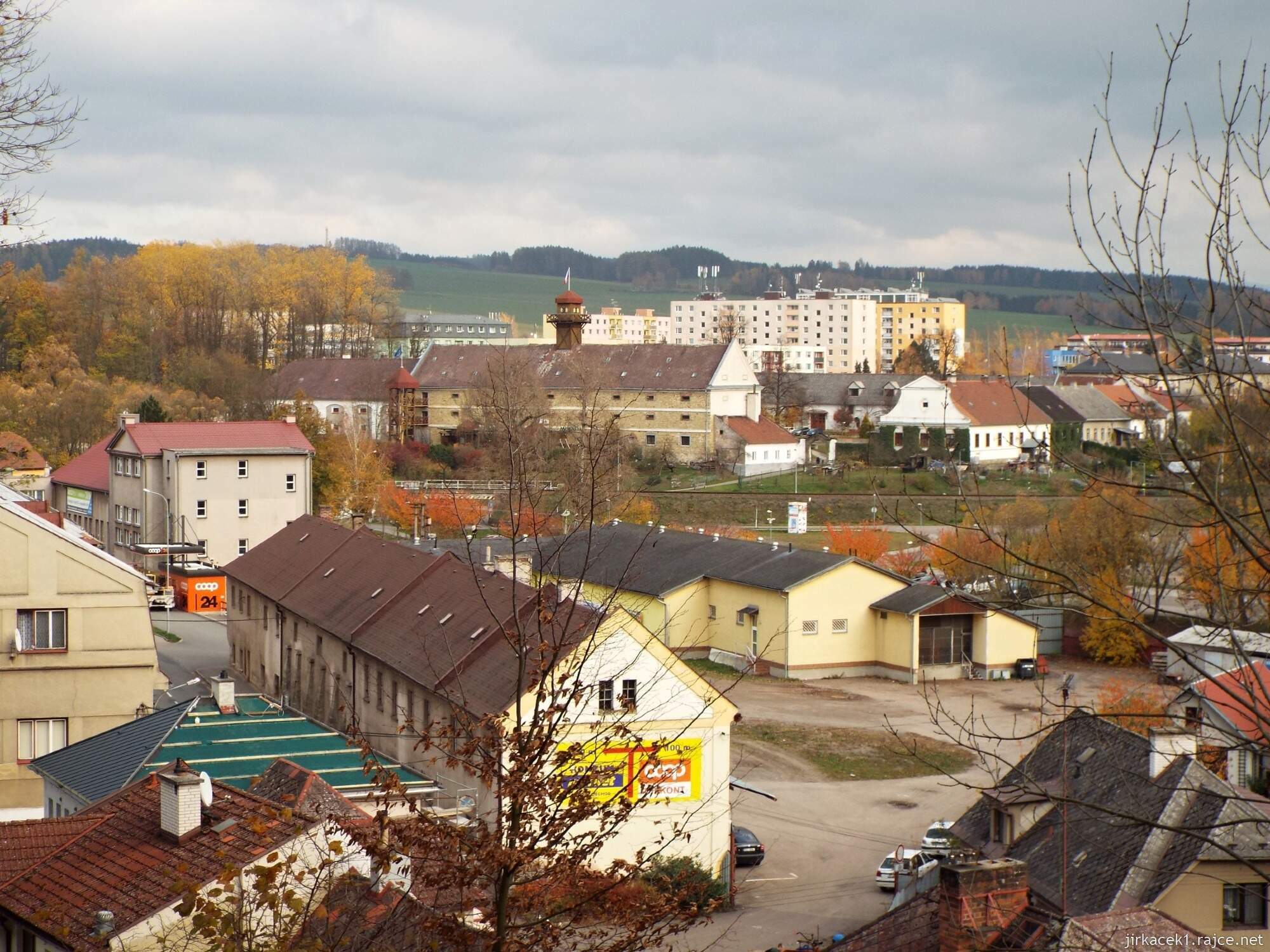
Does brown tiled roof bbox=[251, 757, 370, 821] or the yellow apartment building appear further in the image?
the yellow apartment building

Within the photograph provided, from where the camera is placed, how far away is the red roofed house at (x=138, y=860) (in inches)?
424

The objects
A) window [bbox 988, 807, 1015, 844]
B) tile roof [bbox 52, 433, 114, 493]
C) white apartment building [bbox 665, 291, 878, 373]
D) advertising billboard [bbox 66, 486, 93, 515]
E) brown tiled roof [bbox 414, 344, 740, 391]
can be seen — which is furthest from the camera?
white apartment building [bbox 665, 291, 878, 373]

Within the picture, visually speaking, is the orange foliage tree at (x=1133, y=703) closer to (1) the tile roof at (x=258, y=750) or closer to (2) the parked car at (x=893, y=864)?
(2) the parked car at (x=893, y=864)

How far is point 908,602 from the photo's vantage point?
37906 millimetres

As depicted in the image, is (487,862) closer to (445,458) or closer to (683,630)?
(683,630)

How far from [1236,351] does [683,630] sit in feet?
114

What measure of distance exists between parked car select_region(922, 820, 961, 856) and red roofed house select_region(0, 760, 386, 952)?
8.98 meters

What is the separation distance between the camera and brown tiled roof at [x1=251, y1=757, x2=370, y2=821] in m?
13.0

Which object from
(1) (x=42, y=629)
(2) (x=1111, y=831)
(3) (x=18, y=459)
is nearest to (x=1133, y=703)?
(2) (x=1111, y=831)

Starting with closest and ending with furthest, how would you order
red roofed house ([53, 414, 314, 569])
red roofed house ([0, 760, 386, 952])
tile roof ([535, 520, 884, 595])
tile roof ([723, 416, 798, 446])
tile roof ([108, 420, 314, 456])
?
red roofed house ([0, 760, 386, 952]) < tile roof ([535, 520, 884, 595]) < red roofed house ([53, 414, 314, 569]) < tile roof ([108, 420, 314, 456]) < tile roof ([723, 416, 798, 446])

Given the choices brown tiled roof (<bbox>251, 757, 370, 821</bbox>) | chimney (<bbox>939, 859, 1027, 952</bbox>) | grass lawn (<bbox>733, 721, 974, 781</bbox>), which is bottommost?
grass lawn (<bbox>733, 721, 974, 781</bbox>)

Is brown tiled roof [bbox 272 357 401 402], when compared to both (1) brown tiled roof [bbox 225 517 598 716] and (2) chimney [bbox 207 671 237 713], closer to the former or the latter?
(1) brown tiled roof [bbox 225 517 598 716]

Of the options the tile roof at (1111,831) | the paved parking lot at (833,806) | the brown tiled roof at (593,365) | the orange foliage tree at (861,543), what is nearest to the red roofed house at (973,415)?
the brown tiled roof at (593,365)

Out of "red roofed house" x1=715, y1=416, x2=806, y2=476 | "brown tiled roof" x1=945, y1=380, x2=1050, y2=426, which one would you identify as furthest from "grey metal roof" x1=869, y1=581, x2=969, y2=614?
"brown tiled roof" x1=945, y1=380, x2=1050, y2=426
